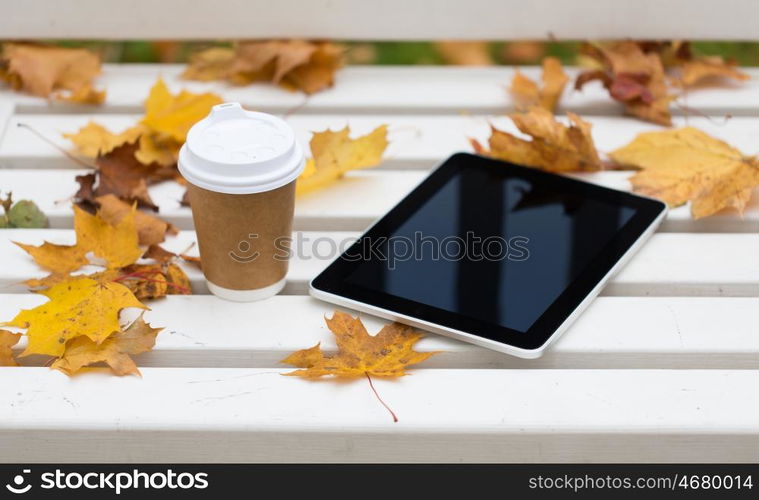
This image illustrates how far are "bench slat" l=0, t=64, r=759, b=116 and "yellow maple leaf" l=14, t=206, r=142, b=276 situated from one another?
1.30 feet

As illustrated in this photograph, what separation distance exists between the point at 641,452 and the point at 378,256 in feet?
1.26

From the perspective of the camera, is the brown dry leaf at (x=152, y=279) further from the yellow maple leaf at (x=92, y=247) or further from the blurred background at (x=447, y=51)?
the blurred background at (x=447, y=51)

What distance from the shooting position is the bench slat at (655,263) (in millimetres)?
1250

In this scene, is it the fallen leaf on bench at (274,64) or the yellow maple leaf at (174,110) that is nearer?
the yellow maple leaf at (174,110)

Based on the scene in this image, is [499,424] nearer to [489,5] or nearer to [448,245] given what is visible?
[448,245]

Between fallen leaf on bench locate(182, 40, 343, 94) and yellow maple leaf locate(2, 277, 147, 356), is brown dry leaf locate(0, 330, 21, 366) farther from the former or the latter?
fallen leaf on bench locate(182, 40, 343, 94)

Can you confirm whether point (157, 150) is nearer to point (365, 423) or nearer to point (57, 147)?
point (57, 147)

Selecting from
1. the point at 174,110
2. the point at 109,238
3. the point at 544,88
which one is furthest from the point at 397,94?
the point at 109,238

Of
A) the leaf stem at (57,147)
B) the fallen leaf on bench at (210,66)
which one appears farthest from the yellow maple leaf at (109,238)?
the fallen leaf on bench at (210,66)

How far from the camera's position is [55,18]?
1.71 metres

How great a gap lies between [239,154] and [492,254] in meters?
0.35

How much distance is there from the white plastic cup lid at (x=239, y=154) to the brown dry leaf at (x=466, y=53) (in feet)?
4.30

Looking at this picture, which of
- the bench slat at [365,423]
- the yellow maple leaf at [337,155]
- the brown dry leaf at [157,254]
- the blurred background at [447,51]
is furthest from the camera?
the blurred background at [447,51]

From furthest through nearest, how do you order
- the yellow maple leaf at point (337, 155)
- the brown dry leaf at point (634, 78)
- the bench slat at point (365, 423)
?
the brown dry leaf at point (634, 78) < the yellow maple leaf at point (337, 155) < the bench slat at point (365, 423)
